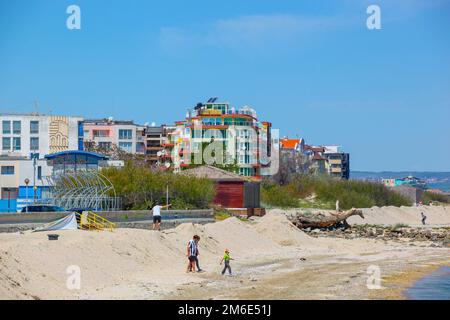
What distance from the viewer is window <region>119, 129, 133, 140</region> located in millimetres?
137875

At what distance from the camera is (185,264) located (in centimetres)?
3706

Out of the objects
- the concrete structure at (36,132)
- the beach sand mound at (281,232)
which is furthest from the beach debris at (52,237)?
the concrete structure at (36,132)

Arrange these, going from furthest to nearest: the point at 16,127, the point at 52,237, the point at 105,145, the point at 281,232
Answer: the point at 105,145
the point at 16,127
the point at 281,232
the point at 52,237

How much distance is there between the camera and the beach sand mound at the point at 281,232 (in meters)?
53.0

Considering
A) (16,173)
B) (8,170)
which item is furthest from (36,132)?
(16,173)

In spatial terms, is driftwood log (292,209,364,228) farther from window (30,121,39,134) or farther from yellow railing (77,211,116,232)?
window (30,121,39,134)

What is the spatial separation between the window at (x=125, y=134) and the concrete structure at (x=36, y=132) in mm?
37349

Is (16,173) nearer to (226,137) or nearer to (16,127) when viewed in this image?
(16,127)

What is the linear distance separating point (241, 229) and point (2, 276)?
26.4 metres

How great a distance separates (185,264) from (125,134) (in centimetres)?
10263

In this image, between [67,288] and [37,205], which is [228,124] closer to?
[37,205]

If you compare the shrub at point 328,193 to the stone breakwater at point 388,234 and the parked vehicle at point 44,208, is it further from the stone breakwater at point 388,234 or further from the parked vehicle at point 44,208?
the parked vehicle at point 44,208
